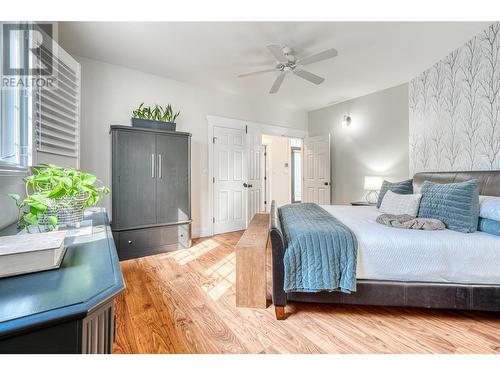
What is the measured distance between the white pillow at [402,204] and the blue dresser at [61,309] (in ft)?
8.33

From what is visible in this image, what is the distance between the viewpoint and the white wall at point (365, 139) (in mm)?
3848

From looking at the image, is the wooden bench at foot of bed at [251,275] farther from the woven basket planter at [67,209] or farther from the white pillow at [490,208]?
the white pillow at [490,208]

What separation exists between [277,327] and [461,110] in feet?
10.4

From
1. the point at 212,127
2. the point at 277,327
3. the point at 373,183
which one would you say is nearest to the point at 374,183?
the point at 373,183

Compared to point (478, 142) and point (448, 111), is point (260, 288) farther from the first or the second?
point (448, 111)

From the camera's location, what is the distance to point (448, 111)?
2889 millimetres

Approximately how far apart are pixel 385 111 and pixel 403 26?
75.8 inches

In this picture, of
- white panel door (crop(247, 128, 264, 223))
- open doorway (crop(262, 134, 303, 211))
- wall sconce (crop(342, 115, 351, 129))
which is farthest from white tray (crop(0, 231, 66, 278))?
open doorway (crop(262, 134, 303, 211))

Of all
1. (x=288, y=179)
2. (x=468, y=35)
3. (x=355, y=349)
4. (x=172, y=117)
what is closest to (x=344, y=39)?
(x=468, y=35)

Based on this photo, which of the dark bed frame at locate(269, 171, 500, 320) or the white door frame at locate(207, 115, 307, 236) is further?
the white door frame at locate(207, 115, 307, 236)

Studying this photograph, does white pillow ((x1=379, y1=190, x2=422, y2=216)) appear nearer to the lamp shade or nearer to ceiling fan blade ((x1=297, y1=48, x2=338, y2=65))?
the lamp shade

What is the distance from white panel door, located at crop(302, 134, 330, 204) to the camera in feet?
16.4

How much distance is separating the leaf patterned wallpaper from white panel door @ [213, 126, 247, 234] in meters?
2.86

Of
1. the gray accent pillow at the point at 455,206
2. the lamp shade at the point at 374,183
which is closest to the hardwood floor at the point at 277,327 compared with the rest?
the gray accent pillow at the point at 455,206
